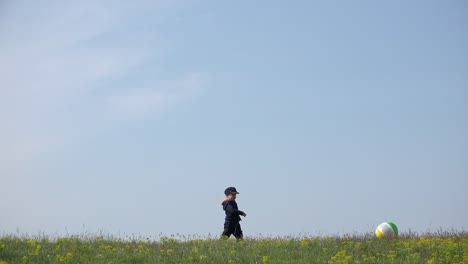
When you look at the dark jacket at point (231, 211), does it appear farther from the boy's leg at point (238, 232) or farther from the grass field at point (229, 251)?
the grass field at point (229, 251)

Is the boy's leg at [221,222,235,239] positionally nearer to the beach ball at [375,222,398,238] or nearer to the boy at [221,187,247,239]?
the boy at [221,187,247,239]

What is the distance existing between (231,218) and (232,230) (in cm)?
35

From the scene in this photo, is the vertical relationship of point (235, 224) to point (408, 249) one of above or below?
above

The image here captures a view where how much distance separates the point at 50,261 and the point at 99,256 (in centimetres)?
97

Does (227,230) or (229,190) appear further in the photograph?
(229,190)

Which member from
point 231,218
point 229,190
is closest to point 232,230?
point 231,218

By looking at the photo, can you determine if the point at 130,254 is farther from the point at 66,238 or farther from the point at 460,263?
the point at 460,263

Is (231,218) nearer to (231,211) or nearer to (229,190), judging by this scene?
(231,211)

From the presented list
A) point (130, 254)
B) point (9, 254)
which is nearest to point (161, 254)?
point (130, 254)

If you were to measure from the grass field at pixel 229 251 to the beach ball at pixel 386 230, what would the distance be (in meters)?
1.25

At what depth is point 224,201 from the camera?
17.7 metres

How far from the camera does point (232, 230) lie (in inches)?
689

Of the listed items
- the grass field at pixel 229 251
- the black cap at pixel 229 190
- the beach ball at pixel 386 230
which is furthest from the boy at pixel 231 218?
the beach ball at pixel 386 230

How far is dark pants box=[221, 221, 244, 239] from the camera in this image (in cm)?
1742
